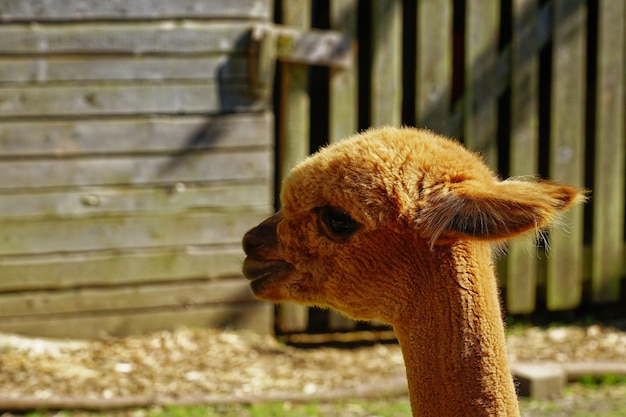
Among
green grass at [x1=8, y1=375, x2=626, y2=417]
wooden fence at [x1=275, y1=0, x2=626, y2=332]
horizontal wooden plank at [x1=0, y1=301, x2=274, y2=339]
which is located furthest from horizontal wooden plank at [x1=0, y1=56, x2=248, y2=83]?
green grass at [x1=8, y1=375, x2=626, y2=417]

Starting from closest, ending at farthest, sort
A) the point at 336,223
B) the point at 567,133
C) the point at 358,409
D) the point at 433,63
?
the point at 336,223
the point at 358,409
the point at 433,63
the point at 567,133

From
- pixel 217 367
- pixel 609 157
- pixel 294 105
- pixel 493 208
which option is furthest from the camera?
pixel 609 157

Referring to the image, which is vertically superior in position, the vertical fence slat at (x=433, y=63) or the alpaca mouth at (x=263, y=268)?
the vertical fence slat at (x=433, y=63)

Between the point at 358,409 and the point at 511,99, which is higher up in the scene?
the point at 511,99

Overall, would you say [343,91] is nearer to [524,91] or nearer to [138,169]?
[524,91]

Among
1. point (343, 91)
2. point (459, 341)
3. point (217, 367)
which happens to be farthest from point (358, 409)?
point (459, 341)

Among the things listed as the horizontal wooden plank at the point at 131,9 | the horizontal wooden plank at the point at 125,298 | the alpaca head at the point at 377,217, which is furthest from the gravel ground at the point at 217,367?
the alpaca head at the point at 377,217

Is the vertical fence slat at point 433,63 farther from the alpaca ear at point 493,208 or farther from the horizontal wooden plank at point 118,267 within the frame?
the alpaca ear at point 493,208

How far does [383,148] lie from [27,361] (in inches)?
160

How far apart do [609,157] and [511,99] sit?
0.91 metres

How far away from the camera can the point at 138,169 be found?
6.66m

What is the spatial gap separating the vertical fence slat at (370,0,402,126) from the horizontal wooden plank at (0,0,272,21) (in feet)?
2.61

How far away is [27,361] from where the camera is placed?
20.7ft

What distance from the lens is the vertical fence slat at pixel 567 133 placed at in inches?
285
